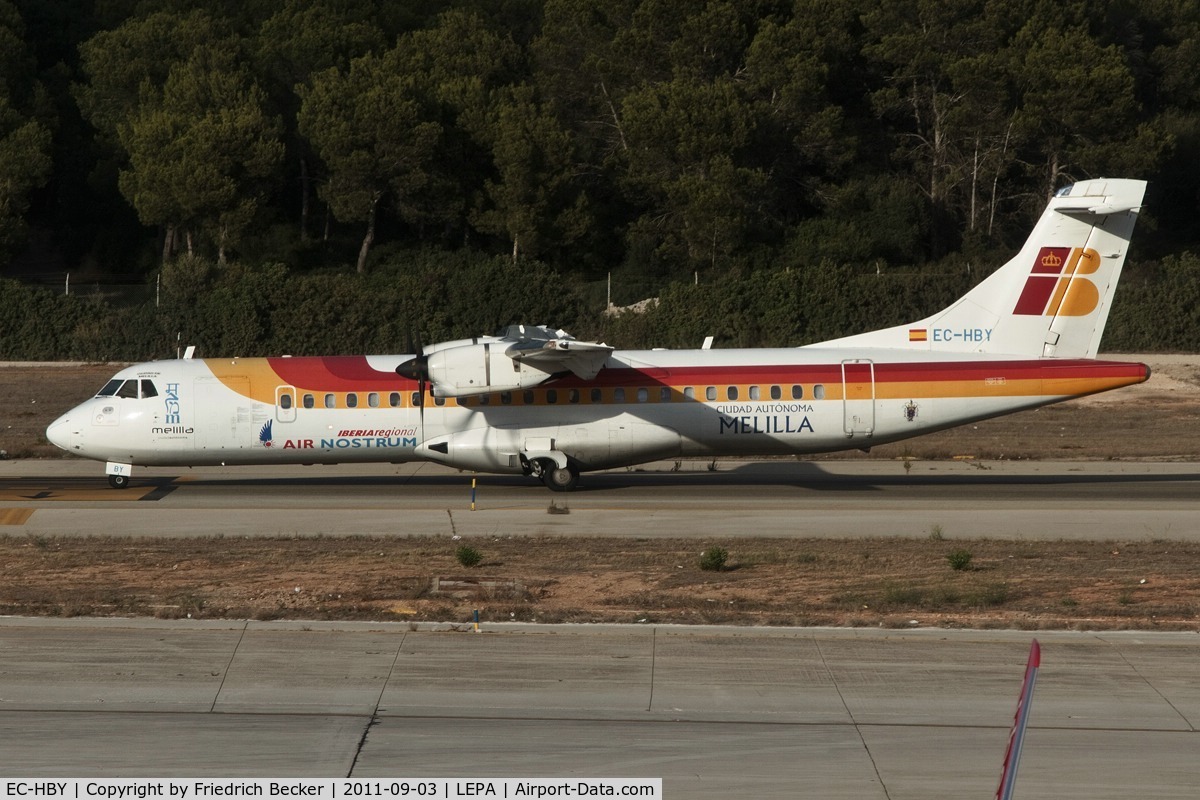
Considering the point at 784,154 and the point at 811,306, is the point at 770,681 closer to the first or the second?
the point at 811,306

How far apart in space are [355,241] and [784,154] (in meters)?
20.5

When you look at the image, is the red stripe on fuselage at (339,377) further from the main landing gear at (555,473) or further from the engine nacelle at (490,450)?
the main landing gear at (555,473)

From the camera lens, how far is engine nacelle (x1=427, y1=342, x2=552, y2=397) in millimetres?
24828

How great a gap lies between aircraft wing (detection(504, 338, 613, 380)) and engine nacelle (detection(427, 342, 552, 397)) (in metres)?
0.24

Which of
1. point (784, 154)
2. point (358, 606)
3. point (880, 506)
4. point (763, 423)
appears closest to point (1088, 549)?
point (880, 506)

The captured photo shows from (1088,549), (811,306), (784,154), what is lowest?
(1088,549)

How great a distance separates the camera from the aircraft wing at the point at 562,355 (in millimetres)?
24500

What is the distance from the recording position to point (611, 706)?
11.7 m

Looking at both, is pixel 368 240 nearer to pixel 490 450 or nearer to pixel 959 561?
pixel 490 450

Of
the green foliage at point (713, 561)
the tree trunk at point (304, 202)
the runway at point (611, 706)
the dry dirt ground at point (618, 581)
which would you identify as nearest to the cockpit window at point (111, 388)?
the dry dirt ground at point (618, 581)

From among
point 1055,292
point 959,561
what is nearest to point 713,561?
point 959,561

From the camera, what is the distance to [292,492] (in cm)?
2666

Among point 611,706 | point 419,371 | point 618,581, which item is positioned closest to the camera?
point 611,706

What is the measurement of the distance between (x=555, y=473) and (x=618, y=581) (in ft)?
28.1
